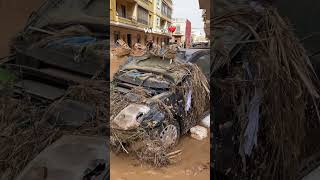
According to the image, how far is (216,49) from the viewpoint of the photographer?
7.25ft

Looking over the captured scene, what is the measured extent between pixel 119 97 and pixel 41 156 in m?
4.51

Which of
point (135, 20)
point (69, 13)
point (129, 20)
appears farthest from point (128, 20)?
point (69, 13)

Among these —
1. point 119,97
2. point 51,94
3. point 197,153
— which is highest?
point 51,94

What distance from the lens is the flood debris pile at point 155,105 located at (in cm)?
608

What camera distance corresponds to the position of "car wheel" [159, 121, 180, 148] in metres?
6.39

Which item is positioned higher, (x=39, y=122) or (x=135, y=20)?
(x=135, y=20)

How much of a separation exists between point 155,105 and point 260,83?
14.0ft

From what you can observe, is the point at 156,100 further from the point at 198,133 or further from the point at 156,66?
the point at 198,133

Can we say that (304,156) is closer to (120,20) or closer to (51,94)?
(51,94)

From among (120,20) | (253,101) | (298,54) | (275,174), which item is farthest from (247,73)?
(120,20)

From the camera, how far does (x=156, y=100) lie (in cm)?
640

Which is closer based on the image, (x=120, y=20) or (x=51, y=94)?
(x=51, y=94)

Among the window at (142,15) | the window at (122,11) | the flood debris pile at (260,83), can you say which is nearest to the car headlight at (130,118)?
the flood debris pile at (260,83)

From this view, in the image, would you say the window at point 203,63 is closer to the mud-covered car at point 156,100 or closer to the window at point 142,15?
the mud-covered car at point 156,100
